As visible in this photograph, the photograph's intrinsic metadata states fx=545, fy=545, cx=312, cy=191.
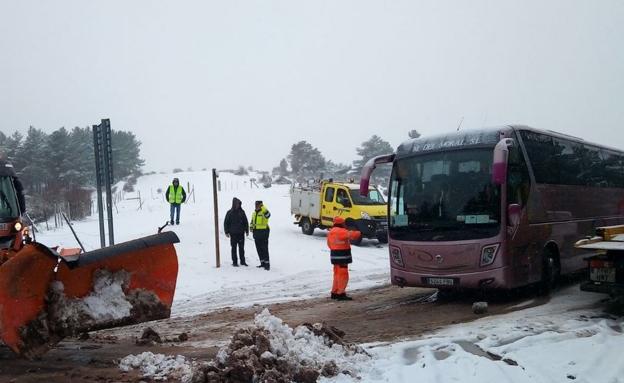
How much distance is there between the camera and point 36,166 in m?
57.5

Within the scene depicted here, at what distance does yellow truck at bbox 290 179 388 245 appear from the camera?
69.3 feet

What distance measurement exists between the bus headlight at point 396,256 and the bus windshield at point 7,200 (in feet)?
21.0

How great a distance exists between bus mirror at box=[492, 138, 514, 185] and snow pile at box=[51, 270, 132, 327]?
18.7 feet

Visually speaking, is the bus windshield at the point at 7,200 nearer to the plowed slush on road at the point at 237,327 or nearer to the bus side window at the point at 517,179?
the plowed slush on road at the point at 237,327

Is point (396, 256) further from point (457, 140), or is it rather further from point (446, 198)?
point (457, 140)

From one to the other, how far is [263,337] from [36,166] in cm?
5938

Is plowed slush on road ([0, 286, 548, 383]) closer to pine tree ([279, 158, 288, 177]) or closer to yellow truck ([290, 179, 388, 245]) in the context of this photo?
yellow truck ([290, 179, 388, 245])

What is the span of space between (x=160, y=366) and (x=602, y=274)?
22.2 ft

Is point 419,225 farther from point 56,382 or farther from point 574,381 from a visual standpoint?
point 56,382

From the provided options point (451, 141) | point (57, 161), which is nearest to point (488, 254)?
point (451, 141)

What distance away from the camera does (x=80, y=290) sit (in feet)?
21.1

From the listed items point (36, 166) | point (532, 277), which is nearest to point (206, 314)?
point (532, 277)

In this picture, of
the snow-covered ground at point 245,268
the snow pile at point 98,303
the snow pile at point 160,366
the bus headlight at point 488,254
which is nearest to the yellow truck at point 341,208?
the snow-covered ground at point 245,268

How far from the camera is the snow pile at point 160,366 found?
222 inches
